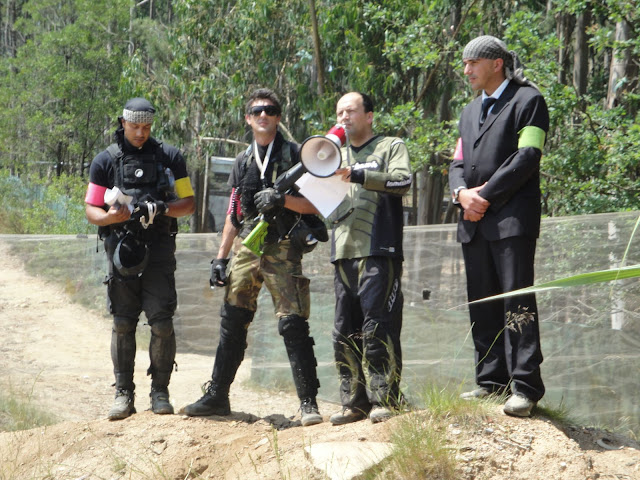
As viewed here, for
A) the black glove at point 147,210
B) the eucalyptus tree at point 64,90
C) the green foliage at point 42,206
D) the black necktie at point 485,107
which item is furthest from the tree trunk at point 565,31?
the eucalyptus tree at point 64,90

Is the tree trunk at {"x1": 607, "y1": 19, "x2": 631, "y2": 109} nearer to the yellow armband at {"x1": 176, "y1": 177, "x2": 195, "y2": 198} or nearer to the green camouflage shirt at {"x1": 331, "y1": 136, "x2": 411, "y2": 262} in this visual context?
the green camouflage shirt at {"x1": 331, "y1": 136, "x2": 411, "y2": 262}

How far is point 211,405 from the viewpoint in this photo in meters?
5.00

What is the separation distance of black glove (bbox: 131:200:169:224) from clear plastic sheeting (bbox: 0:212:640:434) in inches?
57.4

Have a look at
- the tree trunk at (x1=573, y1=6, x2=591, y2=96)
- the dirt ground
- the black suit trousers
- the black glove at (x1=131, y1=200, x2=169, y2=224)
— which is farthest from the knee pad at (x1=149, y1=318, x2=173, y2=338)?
the tree trunk at (x1=573, y1=6, x2=591, y2=96)

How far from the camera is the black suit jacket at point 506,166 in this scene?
390 cm

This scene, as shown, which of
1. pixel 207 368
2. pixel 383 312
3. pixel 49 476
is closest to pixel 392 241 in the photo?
pixel 383 312

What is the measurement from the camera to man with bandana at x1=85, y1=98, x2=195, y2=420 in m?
4.99

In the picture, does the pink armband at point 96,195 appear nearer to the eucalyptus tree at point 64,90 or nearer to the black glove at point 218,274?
the black glove at point 218,274

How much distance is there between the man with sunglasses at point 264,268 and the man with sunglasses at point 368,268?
0.30 meters

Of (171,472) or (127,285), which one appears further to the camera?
(127,285)

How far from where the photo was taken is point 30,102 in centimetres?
2803

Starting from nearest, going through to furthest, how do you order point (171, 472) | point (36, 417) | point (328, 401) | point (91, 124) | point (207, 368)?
point (171, 472)
point (36, 417)
point (328, 401)
point (207, 368)
point (91, 124)

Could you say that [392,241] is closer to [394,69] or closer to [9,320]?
[9,320]

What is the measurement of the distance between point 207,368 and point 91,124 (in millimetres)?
19969
